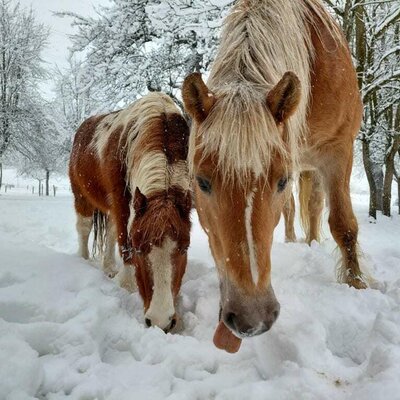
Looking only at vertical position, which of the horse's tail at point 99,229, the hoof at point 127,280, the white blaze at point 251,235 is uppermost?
the white blaze at point 251,235

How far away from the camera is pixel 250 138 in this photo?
1792 mm

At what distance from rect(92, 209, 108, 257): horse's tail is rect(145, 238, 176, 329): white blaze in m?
2.38

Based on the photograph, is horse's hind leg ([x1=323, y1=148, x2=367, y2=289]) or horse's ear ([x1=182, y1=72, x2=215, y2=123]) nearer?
horse's ear ([x1=182, y1=72, x2=215, y2=123])

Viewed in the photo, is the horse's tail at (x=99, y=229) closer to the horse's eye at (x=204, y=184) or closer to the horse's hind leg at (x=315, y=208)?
the horse's hind leg at (x=315, y=208)

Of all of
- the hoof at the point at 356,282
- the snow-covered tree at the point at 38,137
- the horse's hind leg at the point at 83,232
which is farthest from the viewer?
the snow-covered tree at the point at 38,137

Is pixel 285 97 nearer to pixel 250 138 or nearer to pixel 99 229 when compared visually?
pixel 250 138

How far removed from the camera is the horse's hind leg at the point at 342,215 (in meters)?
3.38

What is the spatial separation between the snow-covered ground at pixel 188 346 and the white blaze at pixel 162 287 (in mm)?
171

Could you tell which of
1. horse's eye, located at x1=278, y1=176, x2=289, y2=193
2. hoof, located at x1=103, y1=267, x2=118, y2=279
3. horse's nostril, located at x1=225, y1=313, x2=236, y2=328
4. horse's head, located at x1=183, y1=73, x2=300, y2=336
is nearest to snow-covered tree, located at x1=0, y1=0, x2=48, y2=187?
hoof, located at x1=103, y1=267, x2=118, y2=279

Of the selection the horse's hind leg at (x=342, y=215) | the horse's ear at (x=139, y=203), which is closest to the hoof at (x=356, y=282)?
the horse's hind leg at (x=342, y=215)

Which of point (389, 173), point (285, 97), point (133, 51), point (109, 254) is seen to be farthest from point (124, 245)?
point (389, 173)

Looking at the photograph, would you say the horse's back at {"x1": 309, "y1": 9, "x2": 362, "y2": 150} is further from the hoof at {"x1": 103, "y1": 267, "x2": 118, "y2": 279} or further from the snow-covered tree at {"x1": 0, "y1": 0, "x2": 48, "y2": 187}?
the snow-covered tree at {"x1": 0, "y1": 0, "x2": 48, "y2": 187}

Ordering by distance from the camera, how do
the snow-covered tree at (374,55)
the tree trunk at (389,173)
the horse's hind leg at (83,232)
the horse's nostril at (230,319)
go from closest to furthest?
1. the horse's nostril at (230,319)
2. the horse's hind leg at (83,232)
3. the snow-covered tree at (374,55)
4. the tree trunk at (389,173)

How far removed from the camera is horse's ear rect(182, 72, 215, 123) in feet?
6.36
